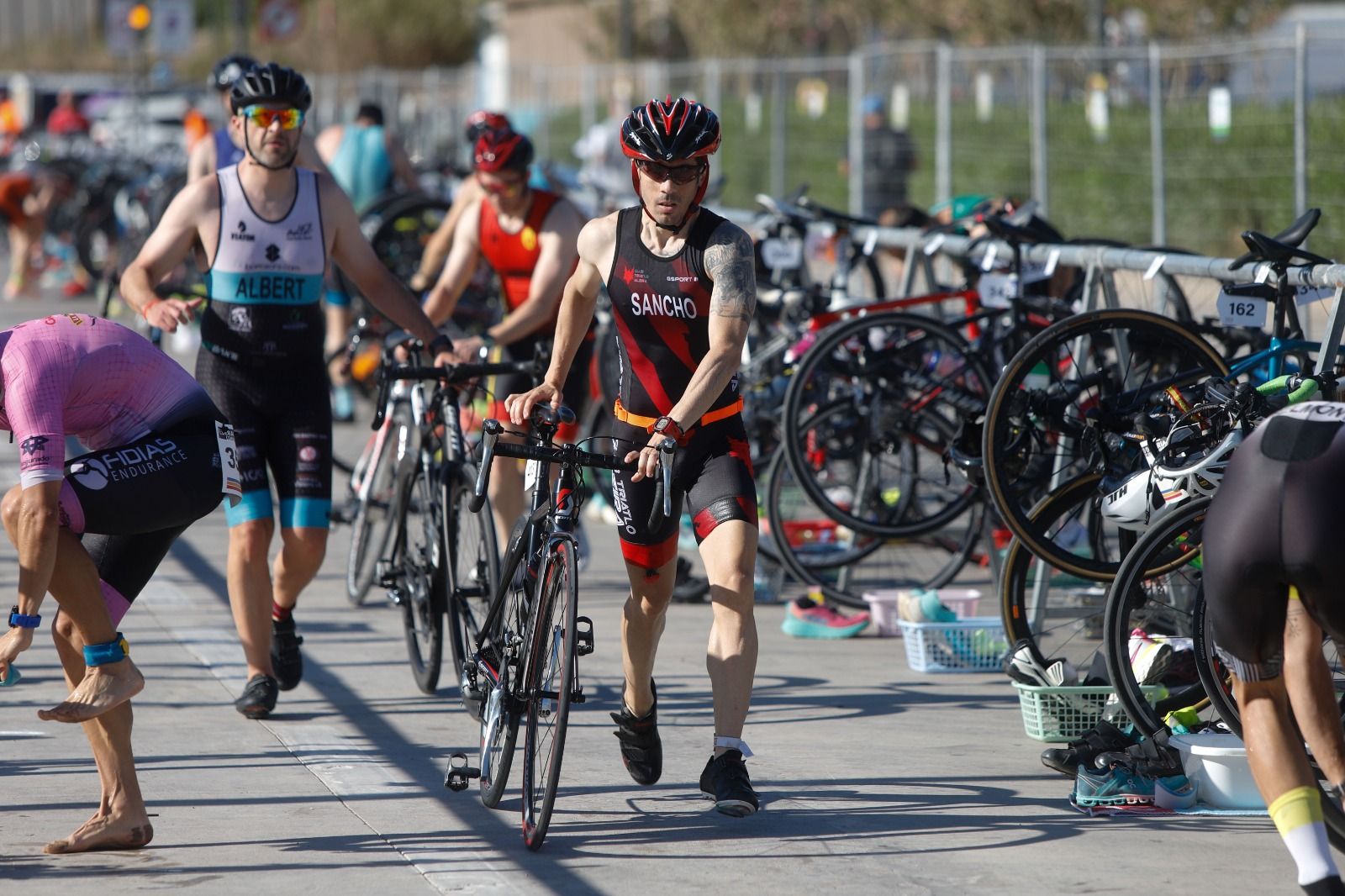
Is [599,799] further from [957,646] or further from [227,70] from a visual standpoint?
[227,70]

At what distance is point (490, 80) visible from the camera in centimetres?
3494

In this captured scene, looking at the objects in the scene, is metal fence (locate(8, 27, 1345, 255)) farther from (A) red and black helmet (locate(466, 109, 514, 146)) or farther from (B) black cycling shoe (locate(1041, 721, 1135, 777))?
(B) black cycling shoe (locate(1041, 721, 1135, 777))

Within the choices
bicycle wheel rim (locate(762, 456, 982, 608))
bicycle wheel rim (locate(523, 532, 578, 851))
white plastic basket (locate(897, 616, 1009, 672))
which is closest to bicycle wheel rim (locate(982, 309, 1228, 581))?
white plastic basket (locate(897, 616, 1009, 672))

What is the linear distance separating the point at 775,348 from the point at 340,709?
126 inches

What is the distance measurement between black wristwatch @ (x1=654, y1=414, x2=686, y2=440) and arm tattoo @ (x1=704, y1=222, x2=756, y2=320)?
0.38 meters

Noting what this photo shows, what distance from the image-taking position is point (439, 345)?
22.9ft

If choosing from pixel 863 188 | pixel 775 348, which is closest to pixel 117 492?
pixel 775 348

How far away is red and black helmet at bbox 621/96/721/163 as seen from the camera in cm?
546

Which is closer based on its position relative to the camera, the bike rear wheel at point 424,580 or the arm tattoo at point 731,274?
the arm tattoo at point 731,274

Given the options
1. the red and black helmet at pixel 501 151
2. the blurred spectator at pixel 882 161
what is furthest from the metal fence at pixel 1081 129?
the red and black helmet at pixel 501 151

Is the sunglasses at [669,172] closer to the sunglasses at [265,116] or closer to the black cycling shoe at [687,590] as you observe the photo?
the sunglasses at [265,116]

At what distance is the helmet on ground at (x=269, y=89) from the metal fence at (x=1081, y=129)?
600 cm

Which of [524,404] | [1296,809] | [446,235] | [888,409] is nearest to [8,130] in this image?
[446,235]

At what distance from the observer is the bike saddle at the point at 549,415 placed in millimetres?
5535
